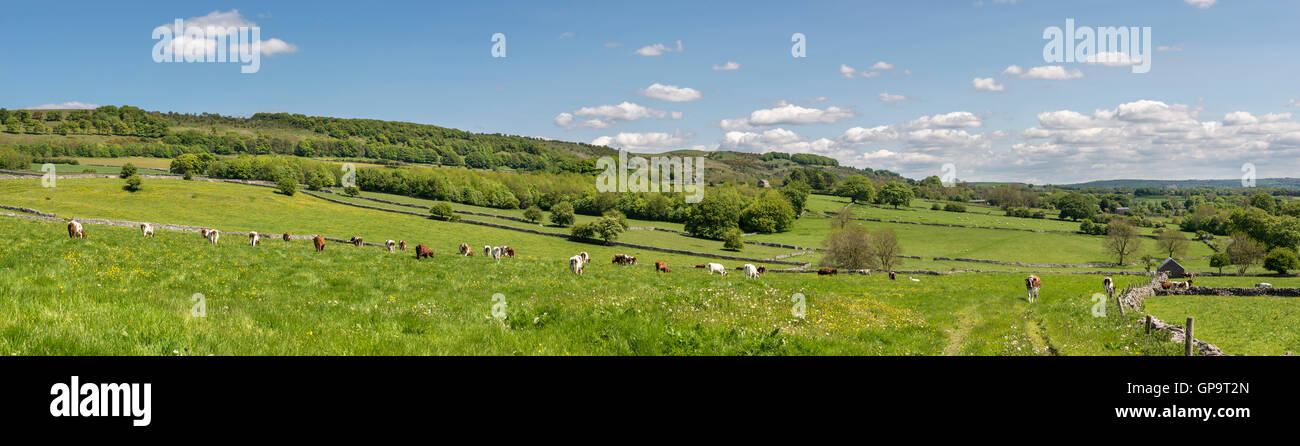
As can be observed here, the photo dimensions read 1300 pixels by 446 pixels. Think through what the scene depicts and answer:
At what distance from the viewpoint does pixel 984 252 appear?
108 meters

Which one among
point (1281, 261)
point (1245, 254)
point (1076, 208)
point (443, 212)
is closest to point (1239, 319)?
point (1281, 261)

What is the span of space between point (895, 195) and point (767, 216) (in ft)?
246

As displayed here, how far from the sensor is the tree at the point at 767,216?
449 ft

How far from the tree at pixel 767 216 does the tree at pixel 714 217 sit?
3.36m

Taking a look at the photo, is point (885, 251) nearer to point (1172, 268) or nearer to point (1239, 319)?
point (1172, 268)

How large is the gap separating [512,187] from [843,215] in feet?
315

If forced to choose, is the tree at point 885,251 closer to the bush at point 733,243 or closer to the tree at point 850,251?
the tree at point 850,251

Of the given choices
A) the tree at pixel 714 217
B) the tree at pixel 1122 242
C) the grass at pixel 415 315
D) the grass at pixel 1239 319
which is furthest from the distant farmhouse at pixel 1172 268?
the grass at pixel 415 315

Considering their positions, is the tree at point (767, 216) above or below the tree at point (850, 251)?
above

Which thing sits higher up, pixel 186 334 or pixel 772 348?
pixel 186 334

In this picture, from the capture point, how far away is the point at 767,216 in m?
139
